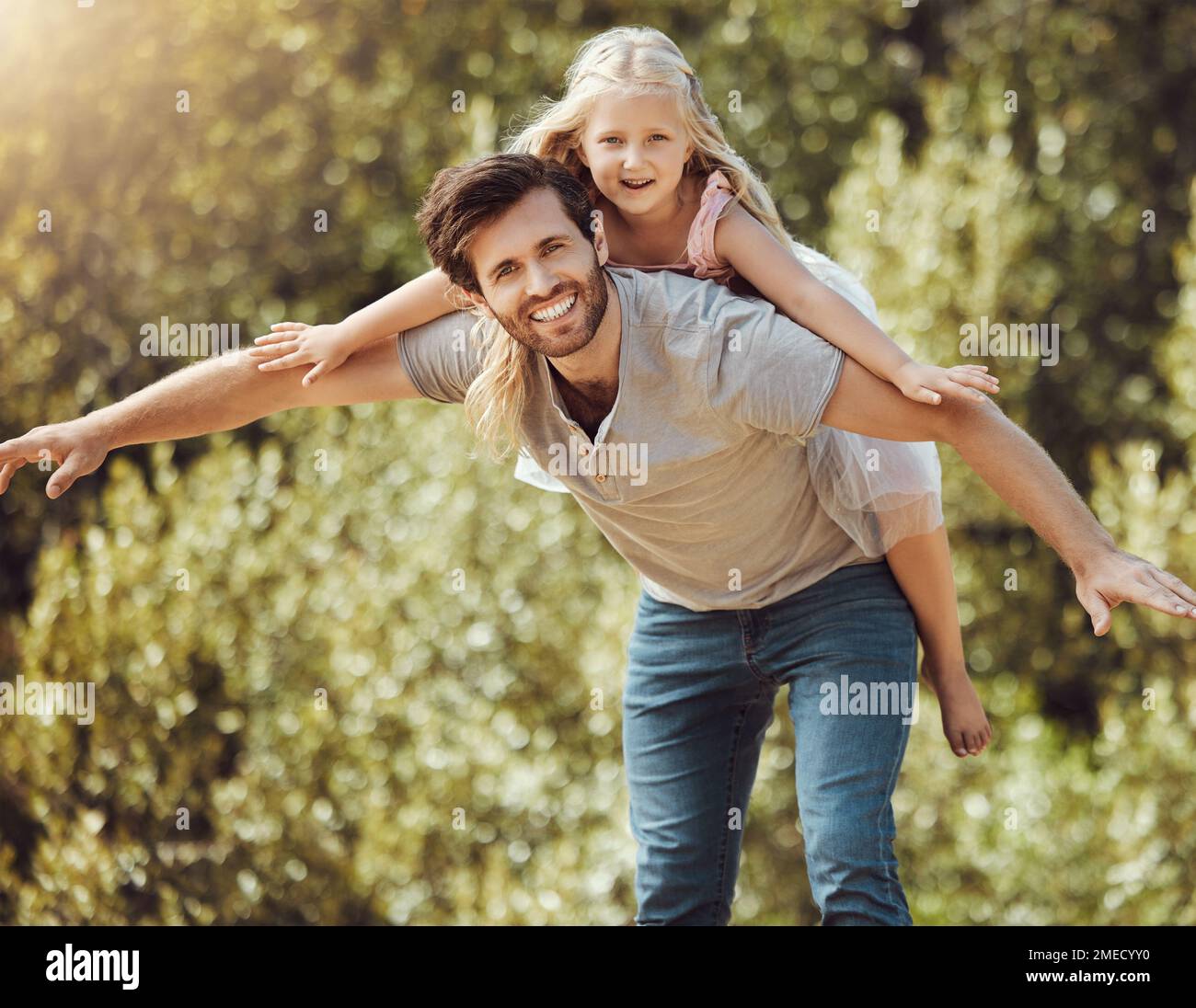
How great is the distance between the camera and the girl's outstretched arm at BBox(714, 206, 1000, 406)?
2152 millimetres

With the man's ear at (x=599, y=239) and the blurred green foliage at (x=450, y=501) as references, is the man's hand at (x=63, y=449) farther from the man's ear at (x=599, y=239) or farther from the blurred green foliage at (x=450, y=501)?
the blurred green foliage at (x=450, y=501)

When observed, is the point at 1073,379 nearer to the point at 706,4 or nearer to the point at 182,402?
the point at 706,4

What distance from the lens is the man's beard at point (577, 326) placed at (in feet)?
7.57

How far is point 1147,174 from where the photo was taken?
7.06m

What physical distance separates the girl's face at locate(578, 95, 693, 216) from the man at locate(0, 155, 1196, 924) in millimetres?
146

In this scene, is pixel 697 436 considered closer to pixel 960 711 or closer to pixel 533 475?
pixel 533 475

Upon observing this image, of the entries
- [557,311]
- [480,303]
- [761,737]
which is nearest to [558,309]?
[557,311]

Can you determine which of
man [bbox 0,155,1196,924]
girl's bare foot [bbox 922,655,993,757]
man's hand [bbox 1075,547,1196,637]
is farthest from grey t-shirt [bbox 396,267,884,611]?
man's hand [bbox 1075,547,1196,637]

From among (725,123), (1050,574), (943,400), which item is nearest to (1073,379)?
(1050,574)

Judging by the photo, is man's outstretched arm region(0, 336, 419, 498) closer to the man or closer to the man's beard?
the man

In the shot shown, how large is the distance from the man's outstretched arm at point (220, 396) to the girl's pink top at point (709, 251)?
1.77ft

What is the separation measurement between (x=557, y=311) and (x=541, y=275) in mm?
78

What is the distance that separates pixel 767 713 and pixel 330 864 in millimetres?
2201

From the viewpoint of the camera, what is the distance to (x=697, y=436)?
2.35m
